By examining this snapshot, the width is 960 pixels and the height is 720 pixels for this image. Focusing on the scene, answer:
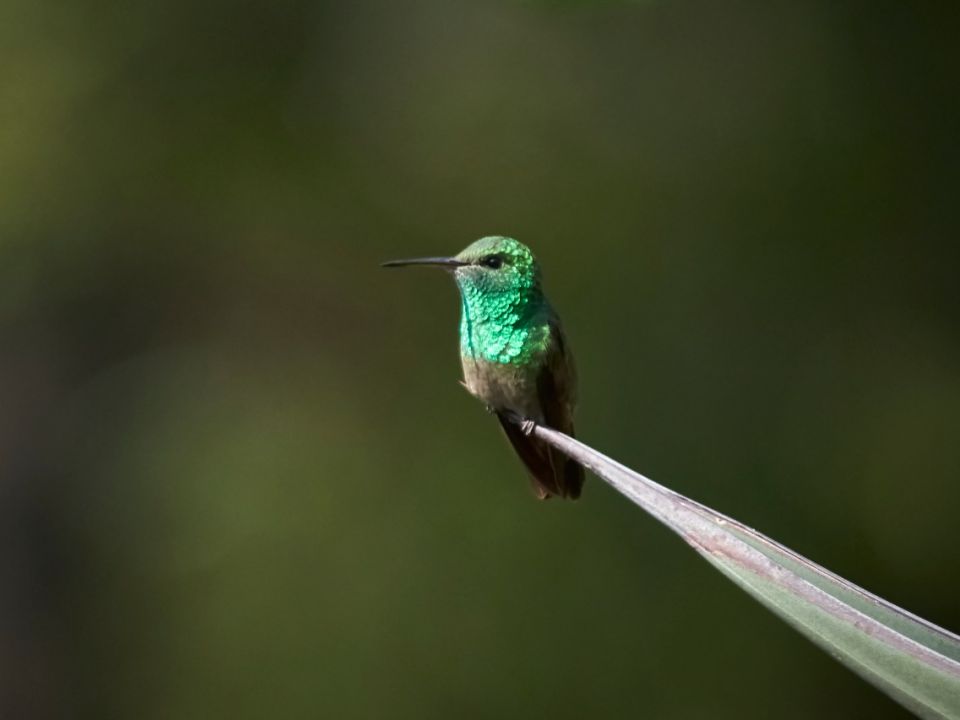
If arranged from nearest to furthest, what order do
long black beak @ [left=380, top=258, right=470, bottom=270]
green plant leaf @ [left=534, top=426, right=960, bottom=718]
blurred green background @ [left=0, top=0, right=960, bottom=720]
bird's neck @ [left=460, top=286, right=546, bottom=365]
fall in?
green plant leaf @ [left=534, top=426, right=960, bottom=718] → long black beak @ [left=380, top=258, right=470, bottom=270] → bird's neck @ [left=460, top=286, right=546, bottom=365] → blurred green background @ [left=0, top=0, right=960, bottom=720]

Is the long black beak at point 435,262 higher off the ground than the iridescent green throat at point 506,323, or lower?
higher

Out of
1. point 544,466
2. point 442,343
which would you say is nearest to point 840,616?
point 544,466

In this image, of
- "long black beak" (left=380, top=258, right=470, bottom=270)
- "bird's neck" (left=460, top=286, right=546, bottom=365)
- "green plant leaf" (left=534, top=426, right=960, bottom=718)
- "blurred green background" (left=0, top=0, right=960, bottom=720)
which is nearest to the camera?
"green plant leaf" (left=534, top=426, right=960, bottom=718)

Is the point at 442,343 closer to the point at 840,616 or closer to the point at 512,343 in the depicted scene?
the point at 512,343

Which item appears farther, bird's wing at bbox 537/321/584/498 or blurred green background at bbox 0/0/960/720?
blurred green background at bbox 0/0/960/720

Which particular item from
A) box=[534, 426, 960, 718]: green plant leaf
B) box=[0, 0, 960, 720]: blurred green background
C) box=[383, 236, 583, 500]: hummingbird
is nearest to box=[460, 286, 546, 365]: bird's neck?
box=[383, 236, 583, 500]: hummingbird

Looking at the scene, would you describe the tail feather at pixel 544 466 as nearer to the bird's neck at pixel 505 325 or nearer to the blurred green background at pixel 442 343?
the bird's neck at pixel 505 325

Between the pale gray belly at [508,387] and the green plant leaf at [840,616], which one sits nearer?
the green plant leaf at [840,616]

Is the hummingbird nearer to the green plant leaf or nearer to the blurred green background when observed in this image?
the green plant leaf

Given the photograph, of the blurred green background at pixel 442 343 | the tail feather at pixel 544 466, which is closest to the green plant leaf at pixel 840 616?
the tail feather at pixel 544 466
